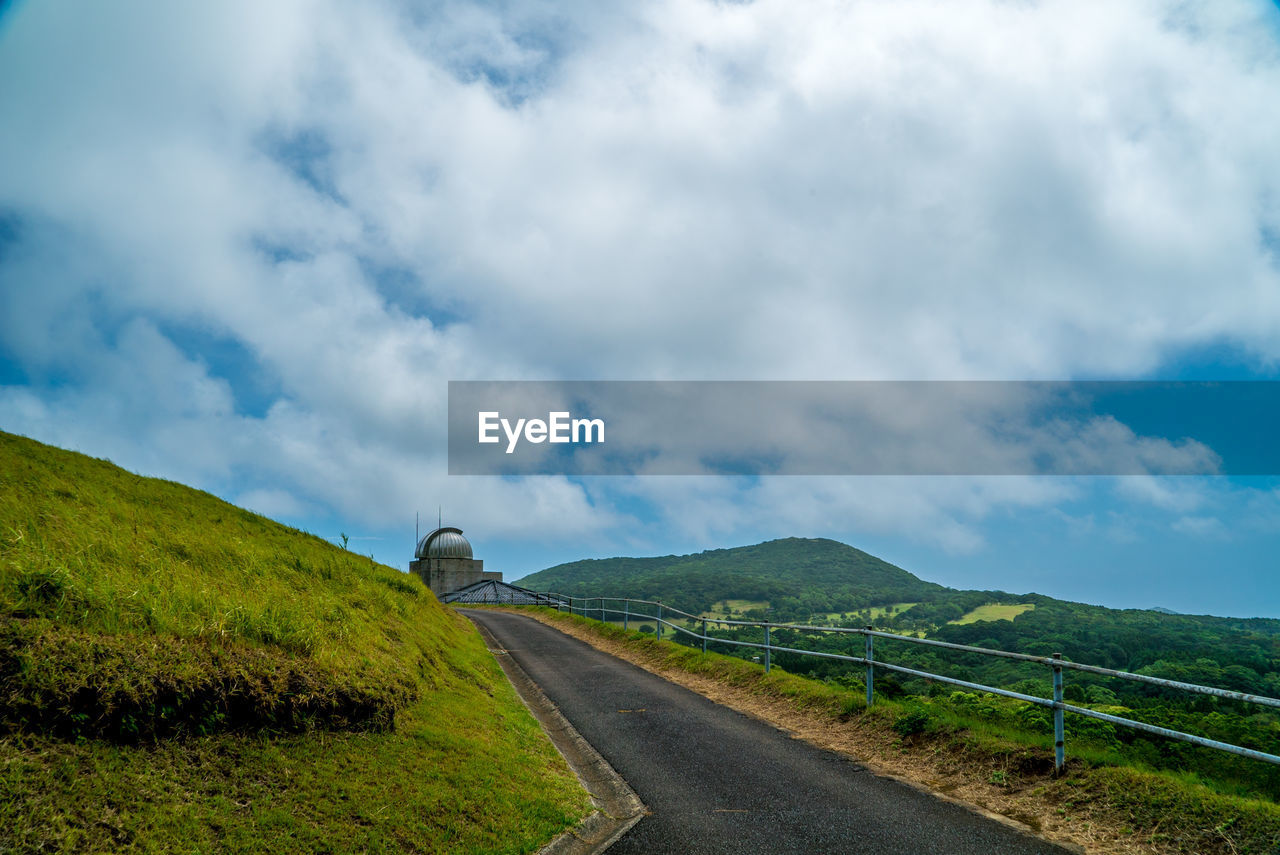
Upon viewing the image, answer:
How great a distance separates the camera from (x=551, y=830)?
6.25 meters

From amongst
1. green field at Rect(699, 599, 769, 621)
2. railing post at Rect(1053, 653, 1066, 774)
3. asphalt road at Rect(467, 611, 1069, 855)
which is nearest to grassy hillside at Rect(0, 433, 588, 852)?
asphalt road at Rect(467, 611, 1069, 855)

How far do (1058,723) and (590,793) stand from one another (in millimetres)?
5338

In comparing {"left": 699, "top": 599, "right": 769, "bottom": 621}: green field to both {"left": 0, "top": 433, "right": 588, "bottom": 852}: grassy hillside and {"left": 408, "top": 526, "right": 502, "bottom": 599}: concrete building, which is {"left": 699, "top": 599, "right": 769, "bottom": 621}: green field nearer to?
{"left": 408, "top": 526, "right": 502, "bottom": 599}: concrete building

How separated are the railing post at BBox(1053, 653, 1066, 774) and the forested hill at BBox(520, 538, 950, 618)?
63.0m

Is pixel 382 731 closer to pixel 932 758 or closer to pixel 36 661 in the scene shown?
pixel 36 661

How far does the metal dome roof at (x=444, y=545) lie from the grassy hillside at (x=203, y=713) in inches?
2509

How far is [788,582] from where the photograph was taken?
13138cm

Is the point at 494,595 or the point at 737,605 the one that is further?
the point at 737,605

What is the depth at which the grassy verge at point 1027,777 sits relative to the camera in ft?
18.0

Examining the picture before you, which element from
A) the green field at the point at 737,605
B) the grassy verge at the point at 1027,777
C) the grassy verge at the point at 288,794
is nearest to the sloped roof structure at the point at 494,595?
the green field at the point at 737,605

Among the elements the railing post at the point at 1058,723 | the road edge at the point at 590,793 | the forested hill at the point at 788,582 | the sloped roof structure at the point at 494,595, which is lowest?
the forested hill at the point at 788,582

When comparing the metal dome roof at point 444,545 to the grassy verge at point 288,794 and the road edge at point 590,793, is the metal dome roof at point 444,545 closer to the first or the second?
the road edge at point 590,793

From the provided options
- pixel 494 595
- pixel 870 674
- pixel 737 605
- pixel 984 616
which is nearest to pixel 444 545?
pixel 494 595

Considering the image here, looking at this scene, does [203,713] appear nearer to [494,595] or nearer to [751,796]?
[751,796]
